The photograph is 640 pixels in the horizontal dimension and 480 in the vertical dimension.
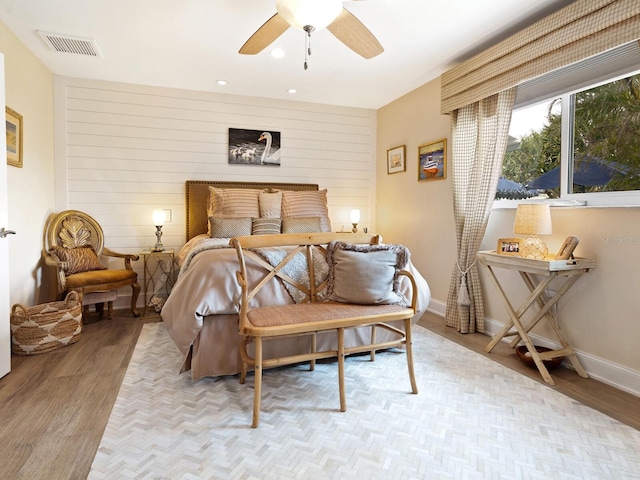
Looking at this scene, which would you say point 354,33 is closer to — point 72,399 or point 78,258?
point 72,399

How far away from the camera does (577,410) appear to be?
196 cm

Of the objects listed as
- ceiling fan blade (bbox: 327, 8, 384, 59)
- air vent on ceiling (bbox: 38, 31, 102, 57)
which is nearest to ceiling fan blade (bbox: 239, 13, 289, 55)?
ceiling fan blade (bbox: 327, 8, 384, 59)

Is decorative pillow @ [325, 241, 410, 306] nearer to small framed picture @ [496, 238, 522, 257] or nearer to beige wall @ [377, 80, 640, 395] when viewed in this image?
small framed picture @ [496, 238, 522, 257]

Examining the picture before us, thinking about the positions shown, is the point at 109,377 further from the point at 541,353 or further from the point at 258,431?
the point at 541,353

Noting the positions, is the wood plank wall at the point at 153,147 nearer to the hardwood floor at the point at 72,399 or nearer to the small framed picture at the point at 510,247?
the hardwood floor at the point at 72,399

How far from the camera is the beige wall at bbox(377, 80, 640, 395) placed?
2223 millimetres

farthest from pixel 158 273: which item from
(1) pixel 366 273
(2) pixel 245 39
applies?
(1) pixel 366 273

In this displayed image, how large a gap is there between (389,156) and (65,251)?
368 cm

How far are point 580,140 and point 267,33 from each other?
7.40 feet

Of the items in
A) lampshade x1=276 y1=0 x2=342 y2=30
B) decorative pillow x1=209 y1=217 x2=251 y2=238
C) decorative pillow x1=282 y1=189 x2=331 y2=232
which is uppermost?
lampshade x1=276 y1=0 x2=342 y2=30

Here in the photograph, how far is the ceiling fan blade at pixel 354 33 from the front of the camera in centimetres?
220

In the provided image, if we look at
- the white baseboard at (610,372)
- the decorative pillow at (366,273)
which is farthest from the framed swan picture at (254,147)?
the white baseboard at (610,372)

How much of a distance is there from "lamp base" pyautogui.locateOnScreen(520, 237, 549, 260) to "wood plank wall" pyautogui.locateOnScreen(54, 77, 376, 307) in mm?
2838

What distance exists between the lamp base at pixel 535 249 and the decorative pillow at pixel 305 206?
2077 millimetres
